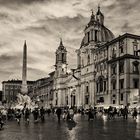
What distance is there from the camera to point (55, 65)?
12394 centimetres

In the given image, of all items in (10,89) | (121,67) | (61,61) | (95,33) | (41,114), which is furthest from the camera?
(10,89)

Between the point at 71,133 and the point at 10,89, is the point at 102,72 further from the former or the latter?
the point at 10,89

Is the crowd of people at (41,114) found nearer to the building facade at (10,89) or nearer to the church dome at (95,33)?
the church dome at (95,33)

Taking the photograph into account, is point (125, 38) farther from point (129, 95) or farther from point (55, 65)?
point (55, 65)

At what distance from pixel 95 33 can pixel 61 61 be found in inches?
1365

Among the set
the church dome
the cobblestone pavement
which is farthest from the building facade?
the cobblestone pavement

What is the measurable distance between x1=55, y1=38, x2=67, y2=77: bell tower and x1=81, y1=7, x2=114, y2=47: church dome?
28.0 m

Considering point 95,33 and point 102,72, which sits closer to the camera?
point 102,72

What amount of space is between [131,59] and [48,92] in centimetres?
7617

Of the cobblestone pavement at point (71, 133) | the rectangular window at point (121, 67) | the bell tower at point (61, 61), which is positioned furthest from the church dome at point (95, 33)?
the cobblestone pavement at point (71, 133)

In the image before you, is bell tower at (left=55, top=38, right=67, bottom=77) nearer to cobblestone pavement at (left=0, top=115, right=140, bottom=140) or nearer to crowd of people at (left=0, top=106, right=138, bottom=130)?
crowd of people at (left=0, top=106, right=138, bottom=130)

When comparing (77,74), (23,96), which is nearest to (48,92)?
(77,74)

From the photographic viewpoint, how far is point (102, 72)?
78.1m

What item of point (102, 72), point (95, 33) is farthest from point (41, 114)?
point (95, 33)
